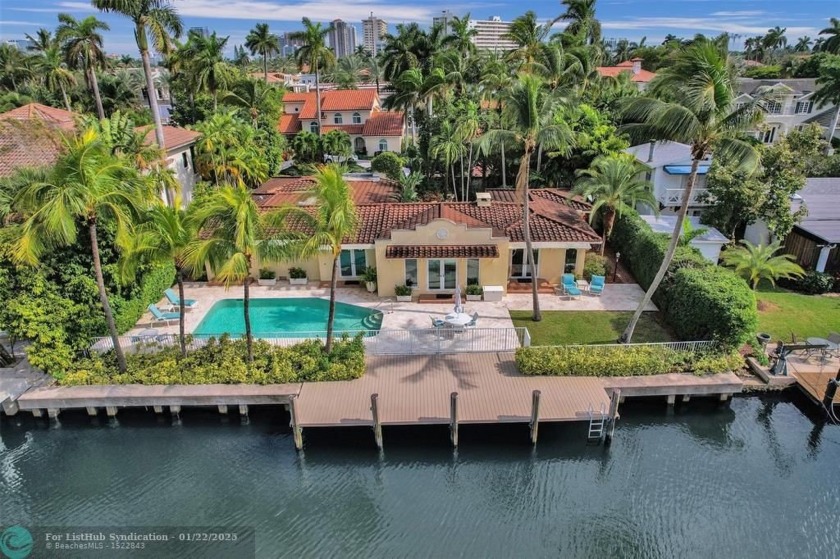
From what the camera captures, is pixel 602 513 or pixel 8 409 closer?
pixel 602 513

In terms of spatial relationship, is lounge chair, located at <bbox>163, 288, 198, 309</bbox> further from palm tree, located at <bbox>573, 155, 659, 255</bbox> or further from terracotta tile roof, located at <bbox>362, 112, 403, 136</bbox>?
terracotta tile roof, located at <bbox>362, 112, 403, 136</bbox>

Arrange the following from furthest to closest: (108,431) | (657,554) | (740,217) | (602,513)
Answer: (740,217), (108,431), (602,513), (657,554)

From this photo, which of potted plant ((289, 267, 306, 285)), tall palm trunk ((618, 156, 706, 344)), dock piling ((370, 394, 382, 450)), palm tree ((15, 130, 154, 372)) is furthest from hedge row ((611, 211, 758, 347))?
palm tree ((15, 130, 154, 372))

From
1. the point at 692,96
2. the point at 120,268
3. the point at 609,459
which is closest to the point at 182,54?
the point at 120,268

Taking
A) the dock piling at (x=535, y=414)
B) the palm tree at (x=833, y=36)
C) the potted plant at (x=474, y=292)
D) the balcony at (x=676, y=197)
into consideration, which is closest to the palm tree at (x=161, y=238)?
the dock piling at (x=535, y=414)

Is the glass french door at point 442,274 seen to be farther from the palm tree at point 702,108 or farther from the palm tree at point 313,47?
the palm tree at point 313,47

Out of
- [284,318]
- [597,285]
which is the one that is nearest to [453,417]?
[284,318]

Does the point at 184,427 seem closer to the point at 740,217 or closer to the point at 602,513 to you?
the point at 602,513
